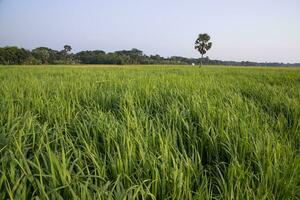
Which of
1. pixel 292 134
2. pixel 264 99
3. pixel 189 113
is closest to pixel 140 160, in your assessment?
pixel 189 113

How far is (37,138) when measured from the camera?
1812 mm

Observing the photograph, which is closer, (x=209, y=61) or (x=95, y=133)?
(x=95, y=133)

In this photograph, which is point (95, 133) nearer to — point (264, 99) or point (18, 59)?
point (264, 99)

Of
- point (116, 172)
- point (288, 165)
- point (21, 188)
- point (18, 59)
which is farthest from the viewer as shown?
point (18, 59)

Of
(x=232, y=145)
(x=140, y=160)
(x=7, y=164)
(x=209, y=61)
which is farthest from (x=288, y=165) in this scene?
(x=209, y=61)

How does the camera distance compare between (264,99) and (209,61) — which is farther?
(209,61)

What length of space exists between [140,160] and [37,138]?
821 mm

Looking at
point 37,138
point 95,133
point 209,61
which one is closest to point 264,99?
point 95,133

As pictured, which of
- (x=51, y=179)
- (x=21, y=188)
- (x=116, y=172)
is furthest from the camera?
(x=116, y=172)

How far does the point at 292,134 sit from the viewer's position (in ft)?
8.03

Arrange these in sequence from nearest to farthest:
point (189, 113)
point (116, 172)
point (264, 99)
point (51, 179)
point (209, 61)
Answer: point (51, 179) < point (116, 172) < point (189, 113) < point (264, 99) < point (209, 61)

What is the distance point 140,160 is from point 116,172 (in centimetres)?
16

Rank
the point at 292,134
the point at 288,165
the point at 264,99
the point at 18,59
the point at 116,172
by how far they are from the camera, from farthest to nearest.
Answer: the point at 18,59 < the point at 264,99 < the point at 292,134 < the point at 288,165 < the point at 116,172

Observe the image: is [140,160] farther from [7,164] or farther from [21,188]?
[7,164]
